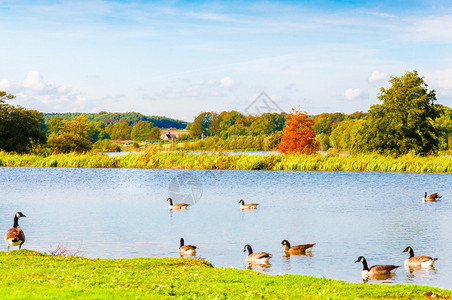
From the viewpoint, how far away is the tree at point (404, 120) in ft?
239

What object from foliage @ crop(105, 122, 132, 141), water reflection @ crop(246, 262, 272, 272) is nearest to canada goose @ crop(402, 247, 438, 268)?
water reflection @ crop(246, 262, 272, 272)

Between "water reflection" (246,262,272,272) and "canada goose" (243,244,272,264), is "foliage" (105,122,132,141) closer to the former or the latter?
"canada goose" (243,244,272,264)

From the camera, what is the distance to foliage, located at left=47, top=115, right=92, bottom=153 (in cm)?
8738

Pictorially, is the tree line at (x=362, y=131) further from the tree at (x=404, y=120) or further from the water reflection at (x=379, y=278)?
the water reflection at (x=379, y=278)

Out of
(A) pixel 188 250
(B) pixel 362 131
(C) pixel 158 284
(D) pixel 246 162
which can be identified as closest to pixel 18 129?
(D) pixel 246 162

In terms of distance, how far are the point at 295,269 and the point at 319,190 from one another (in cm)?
2646

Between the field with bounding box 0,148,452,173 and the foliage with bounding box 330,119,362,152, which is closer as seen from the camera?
the field with bounding box 0,148,452,173

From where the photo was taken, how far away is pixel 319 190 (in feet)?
140

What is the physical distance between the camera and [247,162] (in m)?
59.8

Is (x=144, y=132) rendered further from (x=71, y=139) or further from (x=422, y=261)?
(x=422, y=261)

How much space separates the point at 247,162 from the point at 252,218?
31564mm

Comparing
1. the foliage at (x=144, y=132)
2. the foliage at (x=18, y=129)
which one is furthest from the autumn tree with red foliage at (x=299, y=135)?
the foliage at (x=144, y=132)

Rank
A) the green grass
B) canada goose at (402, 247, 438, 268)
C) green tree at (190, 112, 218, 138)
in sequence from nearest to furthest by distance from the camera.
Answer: the green grass → canada goose at (402, 247, 438, 268) → green tree at (190, 112, 218, 138)

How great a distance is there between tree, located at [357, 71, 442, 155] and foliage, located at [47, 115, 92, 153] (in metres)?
49.2
